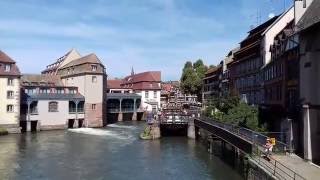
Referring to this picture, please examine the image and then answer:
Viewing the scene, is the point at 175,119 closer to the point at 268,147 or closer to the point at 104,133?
the point at 104,133

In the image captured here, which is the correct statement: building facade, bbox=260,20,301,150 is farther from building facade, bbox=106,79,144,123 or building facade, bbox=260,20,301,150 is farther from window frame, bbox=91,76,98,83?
building facade, bbox=106,79,144,123

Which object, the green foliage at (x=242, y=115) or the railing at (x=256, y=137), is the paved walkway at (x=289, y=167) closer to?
the railing at (x=256, y=137)

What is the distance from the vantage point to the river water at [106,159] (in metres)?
43.4

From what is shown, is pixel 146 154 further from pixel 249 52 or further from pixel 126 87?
pixel 126 87

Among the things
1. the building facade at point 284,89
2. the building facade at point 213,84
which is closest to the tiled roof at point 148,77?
the building facade at point 213,84

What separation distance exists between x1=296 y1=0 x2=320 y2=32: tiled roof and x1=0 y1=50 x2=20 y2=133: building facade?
5788 centimetres

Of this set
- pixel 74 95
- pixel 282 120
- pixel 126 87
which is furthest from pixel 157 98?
pixel 282 120

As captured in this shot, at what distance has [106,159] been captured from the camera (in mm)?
52344

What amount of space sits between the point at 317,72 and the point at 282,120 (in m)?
10.4

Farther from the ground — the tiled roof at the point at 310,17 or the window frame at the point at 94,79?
the tiled roof at the point at 310,17

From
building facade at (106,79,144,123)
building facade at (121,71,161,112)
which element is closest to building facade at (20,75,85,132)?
building facade at (106,79,144,123)

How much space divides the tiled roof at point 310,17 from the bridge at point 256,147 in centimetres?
878

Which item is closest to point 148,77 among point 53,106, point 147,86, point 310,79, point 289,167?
point 147,86

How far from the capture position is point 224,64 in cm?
9419
